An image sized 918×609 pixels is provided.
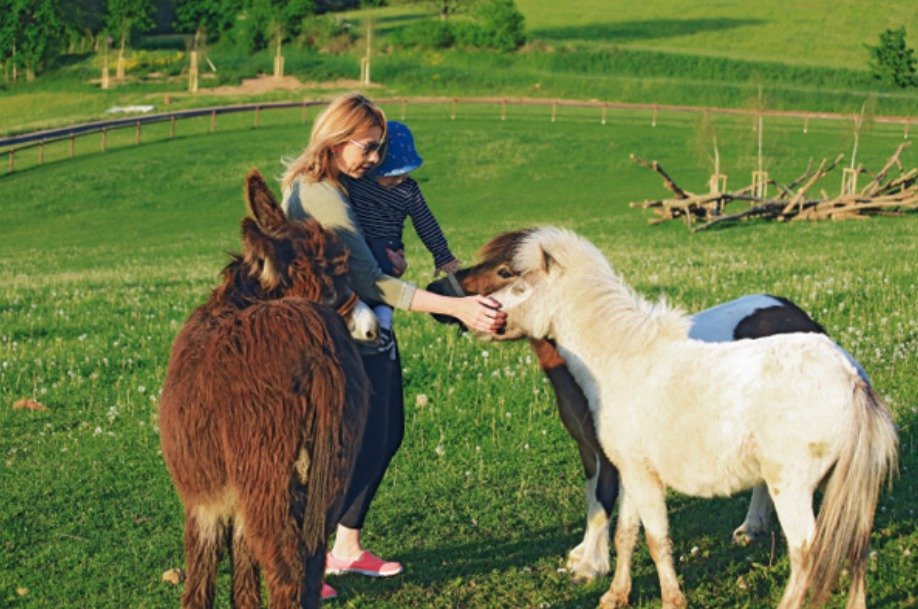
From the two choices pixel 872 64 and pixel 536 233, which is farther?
pixel 872 64

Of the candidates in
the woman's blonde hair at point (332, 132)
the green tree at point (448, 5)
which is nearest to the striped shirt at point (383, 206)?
the woman's blonde hair at point (332, 132)

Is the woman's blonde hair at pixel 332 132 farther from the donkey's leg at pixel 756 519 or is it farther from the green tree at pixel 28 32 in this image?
the green tree at pixel 28 32

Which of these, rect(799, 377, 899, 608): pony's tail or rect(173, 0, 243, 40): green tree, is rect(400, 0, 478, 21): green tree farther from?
rect(799, 377, 899, 608): pony's tail

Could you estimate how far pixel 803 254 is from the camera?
19.8 m

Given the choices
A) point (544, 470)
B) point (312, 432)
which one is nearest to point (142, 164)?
point (544, 470)

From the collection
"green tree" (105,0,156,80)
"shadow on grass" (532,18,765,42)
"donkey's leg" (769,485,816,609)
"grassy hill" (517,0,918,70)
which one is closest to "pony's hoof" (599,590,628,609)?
"donkey's leg" (769,485,816,609)

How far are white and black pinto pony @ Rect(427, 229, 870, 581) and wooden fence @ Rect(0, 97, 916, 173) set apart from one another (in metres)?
45.9

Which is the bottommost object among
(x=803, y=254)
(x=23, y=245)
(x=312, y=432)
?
(x=23, y=245)

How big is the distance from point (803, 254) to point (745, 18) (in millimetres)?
84148

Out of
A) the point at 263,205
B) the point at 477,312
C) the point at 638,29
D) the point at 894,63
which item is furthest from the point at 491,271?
the point at 638,29

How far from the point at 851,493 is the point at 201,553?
9.71 feet

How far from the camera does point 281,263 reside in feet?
17.8

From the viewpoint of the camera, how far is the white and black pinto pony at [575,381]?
6.75m

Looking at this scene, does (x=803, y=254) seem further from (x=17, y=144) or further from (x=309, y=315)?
(x=17, y=144)
